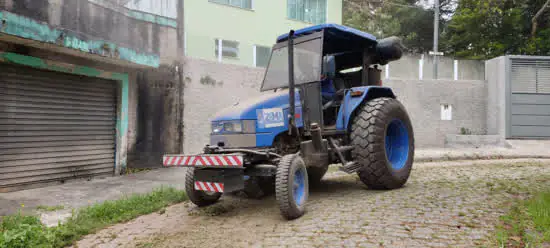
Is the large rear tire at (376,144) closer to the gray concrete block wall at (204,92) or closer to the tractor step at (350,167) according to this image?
the tractor step at (350,167)

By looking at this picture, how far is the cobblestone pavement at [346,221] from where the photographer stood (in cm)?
395

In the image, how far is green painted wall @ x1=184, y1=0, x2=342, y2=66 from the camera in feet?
53.2

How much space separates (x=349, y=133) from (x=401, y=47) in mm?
1934

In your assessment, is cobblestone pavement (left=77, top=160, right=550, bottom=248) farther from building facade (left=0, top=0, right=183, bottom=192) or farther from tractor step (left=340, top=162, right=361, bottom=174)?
building facade (left=0, top=0, right=183, bottom=192)

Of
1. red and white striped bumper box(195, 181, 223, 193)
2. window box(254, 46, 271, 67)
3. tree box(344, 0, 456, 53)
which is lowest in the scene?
red and white striped bumper box(195, 181, 223, 193)

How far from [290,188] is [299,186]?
0.48 metres

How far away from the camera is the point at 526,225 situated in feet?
13.4

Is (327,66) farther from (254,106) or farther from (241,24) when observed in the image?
(241,24)

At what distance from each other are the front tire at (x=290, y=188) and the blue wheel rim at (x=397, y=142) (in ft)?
8.07

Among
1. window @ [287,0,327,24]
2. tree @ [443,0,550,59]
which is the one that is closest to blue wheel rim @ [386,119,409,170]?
window @ [287,0,327,24]

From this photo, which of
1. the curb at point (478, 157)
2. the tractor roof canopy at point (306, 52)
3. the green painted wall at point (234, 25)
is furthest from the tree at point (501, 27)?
the tractor roof canopy at point (306, 52)

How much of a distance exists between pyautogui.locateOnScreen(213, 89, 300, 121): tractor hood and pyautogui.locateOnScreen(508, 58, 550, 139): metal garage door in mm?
12046

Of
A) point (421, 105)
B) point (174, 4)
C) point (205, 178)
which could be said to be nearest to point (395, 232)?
point (205, 178)

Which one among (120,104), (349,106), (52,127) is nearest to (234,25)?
(120,104)
